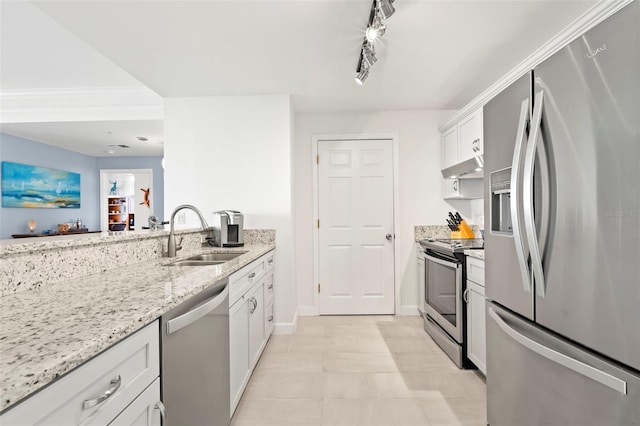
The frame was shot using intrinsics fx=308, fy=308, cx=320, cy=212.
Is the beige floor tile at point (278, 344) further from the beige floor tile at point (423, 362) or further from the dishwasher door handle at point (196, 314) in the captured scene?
the dishwasher door handle at point (196, 314)

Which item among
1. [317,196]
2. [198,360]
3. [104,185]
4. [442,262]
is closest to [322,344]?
[442,262]

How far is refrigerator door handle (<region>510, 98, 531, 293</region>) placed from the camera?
114 cm

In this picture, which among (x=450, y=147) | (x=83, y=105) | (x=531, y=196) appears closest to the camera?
(x=531, y=196)

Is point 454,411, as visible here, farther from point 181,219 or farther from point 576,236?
point 181,219

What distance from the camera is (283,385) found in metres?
2.18

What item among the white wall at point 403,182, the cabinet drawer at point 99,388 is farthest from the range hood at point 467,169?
the cabinet drawer at point 99,388

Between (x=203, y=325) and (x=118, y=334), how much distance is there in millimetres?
574

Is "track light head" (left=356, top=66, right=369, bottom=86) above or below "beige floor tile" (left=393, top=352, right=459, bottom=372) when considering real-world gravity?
above

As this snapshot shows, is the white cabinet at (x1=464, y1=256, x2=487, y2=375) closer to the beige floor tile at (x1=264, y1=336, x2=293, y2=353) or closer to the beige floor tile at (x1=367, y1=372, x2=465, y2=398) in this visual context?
the beige floor tile at (x1=367, y1=372, x2=465, y2=398)

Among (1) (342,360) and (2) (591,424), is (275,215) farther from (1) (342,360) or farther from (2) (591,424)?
(2) (591,424)

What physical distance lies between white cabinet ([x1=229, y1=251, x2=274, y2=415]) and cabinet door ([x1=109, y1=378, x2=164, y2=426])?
2.53 ft

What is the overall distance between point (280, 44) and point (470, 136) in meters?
1.90

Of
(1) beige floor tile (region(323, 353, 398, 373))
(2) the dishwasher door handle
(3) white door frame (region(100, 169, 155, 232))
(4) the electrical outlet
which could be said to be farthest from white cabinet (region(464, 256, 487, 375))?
(3) white door frame (region(100, 169, 155, 232))

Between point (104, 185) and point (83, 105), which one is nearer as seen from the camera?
point (83, 105)
